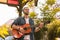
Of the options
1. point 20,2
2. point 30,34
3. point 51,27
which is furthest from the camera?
point 20,2

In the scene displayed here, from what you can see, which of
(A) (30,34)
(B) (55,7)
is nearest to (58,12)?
(B) (55,7)

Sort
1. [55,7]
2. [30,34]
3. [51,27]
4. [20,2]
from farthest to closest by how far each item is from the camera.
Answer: [55,7] → [20,2] → [51,27] → [30,34]

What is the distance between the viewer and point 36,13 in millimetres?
5816

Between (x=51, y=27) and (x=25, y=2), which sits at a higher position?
(x=25, y=2)

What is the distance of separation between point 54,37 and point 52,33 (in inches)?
4.4

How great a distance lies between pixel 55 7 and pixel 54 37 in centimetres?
117

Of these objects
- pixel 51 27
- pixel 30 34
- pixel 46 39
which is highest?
pixel 30 34

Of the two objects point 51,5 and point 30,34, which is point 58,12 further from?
point 30,34

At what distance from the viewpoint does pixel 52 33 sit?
5.05 m

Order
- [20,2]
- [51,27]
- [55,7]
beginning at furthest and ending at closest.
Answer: [55,7] < [20,2] < [51,27]

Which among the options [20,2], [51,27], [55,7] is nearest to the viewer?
[51,27]

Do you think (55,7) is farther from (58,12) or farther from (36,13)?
(36,13)

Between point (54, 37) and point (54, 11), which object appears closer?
point (54, 37)

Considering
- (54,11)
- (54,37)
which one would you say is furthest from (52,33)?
(54,11)
